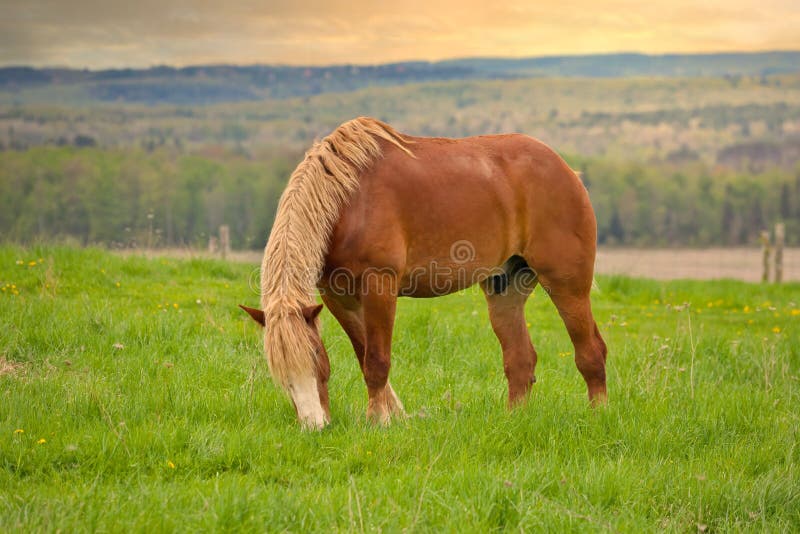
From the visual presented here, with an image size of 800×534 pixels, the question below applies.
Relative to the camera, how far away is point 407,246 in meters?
5.20

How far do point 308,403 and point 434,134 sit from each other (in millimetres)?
130074

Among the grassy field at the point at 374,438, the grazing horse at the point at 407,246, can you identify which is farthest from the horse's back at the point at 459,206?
the grassy field at the point at 374,438

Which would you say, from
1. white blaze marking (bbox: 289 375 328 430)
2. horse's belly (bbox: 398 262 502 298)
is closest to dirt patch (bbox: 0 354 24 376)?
white blaze marking (bbox: 289 375 328 430)

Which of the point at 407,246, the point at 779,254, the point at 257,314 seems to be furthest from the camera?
the point at 779,254

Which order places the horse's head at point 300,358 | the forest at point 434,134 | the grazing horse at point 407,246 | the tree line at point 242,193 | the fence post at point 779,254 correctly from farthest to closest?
the forest at point 434,134
the tree line at point 242,193
the fence post at point 779,254
the grazing horse at point 407,246
the horse's head at point 300,358

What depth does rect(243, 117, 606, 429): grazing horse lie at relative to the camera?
15.3 ft

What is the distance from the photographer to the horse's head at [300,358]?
4387 millimetres

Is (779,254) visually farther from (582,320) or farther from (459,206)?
(459,206)

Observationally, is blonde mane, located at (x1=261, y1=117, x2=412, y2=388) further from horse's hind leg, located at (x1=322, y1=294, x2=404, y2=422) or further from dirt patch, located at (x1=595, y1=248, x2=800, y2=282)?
dirt patch, located at (x1=595, y1=248, x2=800, y2=282)

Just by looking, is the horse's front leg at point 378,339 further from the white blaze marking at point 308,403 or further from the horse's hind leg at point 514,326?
the horse's hind leg at point 514,326

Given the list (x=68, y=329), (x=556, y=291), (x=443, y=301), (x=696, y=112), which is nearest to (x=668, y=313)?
(x=443, y=301)

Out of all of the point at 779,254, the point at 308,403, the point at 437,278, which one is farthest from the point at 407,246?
the point at 779,254

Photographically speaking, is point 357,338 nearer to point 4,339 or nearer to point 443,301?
point 4,339

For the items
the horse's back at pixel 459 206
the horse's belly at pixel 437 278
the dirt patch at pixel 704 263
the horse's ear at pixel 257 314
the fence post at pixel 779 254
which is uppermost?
the horse's back at pixel 459 206
